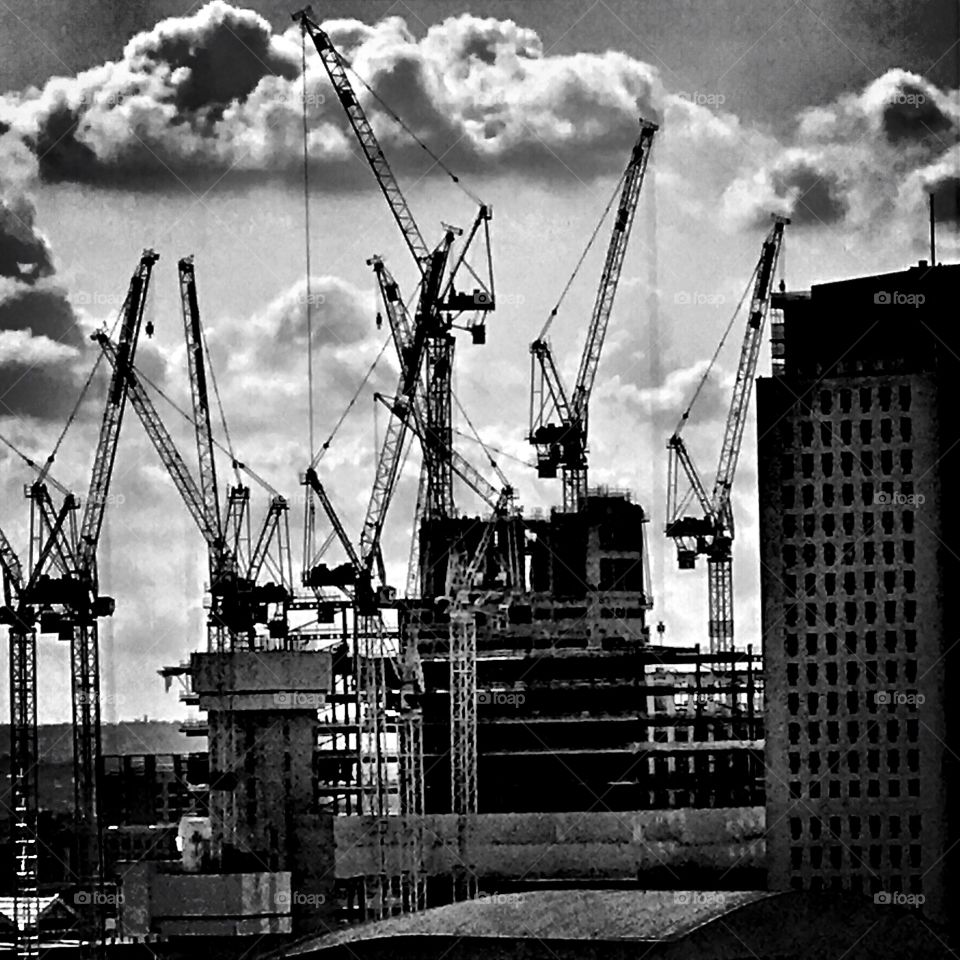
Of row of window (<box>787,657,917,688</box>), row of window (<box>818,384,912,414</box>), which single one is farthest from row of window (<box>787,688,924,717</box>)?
row of window (<box>818,384,912,414</box>)

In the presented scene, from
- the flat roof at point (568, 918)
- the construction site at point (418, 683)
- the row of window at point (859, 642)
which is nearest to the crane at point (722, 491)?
the construction site at point (418, 683)

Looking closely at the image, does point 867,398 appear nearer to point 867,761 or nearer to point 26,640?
point 867,761

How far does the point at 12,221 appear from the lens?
95.1 metres

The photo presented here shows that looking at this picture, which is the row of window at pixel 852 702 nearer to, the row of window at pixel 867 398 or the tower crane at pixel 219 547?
the row of window at pixel 867 398

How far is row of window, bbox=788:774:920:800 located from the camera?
9406 cm

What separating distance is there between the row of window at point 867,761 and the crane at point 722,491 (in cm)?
2380

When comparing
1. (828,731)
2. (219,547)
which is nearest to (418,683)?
(219,547)

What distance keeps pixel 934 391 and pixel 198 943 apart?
1431 inches

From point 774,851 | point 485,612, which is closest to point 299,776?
point 485,612

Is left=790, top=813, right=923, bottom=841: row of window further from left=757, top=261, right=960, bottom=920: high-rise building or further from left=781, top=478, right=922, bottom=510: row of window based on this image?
left=781, top=478, right=922, bottom=510: row of window

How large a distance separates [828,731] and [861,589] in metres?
4.56

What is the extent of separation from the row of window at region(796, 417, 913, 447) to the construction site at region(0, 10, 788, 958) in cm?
1594

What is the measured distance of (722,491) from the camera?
124750mm

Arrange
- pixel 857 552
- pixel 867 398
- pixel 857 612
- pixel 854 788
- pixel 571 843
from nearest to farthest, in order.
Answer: pixel 854 788 → pixel 857 612 → pixel 857 552 → pixel 867 398 → pixel 571 843
